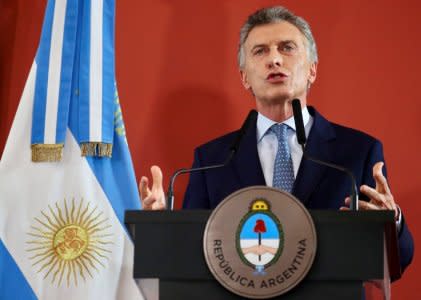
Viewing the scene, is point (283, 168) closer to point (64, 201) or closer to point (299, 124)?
point (299, 124)

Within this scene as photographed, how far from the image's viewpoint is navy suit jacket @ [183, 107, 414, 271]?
2010 mm

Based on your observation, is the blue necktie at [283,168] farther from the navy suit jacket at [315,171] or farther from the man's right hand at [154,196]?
the man's right hand at [154,196]

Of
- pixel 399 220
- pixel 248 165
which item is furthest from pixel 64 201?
pixel 399 220

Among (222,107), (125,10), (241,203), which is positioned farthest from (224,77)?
(241,203)

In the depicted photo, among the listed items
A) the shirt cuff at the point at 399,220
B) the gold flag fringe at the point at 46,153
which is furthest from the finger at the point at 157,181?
the gold flag fringe at the point at 46,153

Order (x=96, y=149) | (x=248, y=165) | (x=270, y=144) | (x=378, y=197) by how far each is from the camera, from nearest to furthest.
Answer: (x=378, y=197) → (x=248, y=165) → (x=270, y=144) → (x=96, y=149)

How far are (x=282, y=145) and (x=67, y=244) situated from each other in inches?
31.4

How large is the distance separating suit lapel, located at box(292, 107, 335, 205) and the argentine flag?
2.18ft

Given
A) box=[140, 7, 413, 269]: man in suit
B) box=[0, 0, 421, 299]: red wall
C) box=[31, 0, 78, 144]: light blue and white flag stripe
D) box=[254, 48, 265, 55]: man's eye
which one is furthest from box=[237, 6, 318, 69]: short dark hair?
box=[31, 0, 78, 144]: light blue and white flag stripe

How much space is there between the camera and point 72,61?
2.40 m

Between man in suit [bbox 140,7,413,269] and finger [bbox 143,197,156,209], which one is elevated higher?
man in suit [bbox 140,7,413,269]

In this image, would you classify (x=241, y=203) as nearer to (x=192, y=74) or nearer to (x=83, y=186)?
(x=83, y=186)

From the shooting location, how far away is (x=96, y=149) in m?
2.37

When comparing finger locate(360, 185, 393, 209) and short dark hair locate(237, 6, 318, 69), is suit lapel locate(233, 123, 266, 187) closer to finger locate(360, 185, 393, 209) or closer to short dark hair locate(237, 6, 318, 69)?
short dark hair locate(237, 6, 318, 69)
